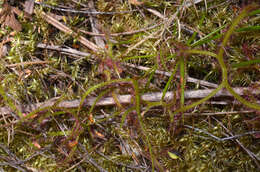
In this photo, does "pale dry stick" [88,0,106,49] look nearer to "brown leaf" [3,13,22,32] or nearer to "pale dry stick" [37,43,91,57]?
"pale dry stick" [37,43,91,57]

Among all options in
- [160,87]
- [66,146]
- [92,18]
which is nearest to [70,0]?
[92,18]

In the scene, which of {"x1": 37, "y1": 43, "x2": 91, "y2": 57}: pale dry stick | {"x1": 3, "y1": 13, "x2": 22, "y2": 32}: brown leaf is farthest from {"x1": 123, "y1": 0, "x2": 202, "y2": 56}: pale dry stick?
{"x1": 3, "y1": 13, "x2": 22, "y2": 32}: brown leaf

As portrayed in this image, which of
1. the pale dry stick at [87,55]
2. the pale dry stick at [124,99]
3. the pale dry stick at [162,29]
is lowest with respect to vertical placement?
the pale dry stick at [124,99]

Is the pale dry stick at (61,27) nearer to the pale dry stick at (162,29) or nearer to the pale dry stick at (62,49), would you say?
the pale dry stick at (62,49)

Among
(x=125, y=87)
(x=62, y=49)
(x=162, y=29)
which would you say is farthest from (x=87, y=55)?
(x=162, y=29)

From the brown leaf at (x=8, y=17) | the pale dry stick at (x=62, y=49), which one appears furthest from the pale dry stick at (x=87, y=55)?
the brown leaf at (x=8, y=17)

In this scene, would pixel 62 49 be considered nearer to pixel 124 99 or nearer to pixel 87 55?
pixel 87 55

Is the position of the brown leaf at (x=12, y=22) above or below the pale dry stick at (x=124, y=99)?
above

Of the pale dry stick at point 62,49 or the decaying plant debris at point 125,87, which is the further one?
the pale dry stick at point 62,49

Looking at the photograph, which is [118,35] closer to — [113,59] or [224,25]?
[113,59]
